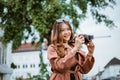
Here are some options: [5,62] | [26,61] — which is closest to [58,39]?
[5,62]

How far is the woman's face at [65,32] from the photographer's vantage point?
3.30m

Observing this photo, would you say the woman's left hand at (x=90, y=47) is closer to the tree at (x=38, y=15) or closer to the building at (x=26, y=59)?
the tree at (x=38, y=15)

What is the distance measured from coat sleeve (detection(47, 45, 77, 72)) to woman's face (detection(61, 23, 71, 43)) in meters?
0.16

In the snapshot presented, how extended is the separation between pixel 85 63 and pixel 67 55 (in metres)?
0.22

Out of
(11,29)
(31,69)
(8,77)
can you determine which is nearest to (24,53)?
(31,69)

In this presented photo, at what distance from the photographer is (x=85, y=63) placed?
3.30 m

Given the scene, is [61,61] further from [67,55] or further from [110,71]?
[110,71]

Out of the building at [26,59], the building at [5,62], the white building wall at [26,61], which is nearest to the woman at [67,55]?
the building at [5,62]

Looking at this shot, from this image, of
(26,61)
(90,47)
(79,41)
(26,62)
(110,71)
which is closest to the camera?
(79,41)

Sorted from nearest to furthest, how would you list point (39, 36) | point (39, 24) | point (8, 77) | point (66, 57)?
point (66, 57)
point (39, 24)
point (39, 36)
point (8, 77)

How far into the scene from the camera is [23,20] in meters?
18.4

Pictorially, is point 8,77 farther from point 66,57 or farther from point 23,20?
point 66,57

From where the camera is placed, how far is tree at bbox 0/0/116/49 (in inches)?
648

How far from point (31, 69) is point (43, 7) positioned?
58.2 meters
